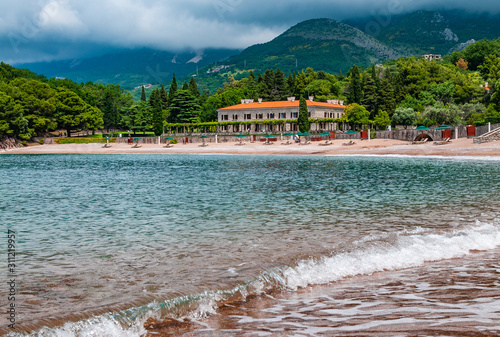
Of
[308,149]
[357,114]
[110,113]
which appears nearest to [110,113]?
[110,113]

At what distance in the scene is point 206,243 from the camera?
456 inches

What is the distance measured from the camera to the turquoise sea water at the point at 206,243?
7098 mm

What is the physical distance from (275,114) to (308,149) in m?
34.4

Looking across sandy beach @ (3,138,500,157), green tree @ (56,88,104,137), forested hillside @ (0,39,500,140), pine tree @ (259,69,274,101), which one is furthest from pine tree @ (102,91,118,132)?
pine tree @ (259,69,274,101)

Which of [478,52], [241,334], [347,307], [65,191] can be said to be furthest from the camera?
[478,52]

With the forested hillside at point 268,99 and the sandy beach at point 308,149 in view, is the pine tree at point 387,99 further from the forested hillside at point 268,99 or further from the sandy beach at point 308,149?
the sandy beach at point 308,149

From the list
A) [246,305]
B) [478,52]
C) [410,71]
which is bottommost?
[246,305]

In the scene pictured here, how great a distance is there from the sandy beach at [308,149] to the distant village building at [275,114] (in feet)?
64.0

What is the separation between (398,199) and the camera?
19.4 m

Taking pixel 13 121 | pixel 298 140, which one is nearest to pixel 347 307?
pixel 298 140

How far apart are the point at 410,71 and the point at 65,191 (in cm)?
9804

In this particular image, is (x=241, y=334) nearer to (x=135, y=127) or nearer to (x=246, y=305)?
(x=246, y=305)

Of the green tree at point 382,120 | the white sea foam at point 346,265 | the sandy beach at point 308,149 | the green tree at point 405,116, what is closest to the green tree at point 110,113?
the sandy beach at point 308,149

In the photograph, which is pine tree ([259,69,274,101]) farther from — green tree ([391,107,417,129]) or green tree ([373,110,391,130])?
green tree ([391,107,417,129])
